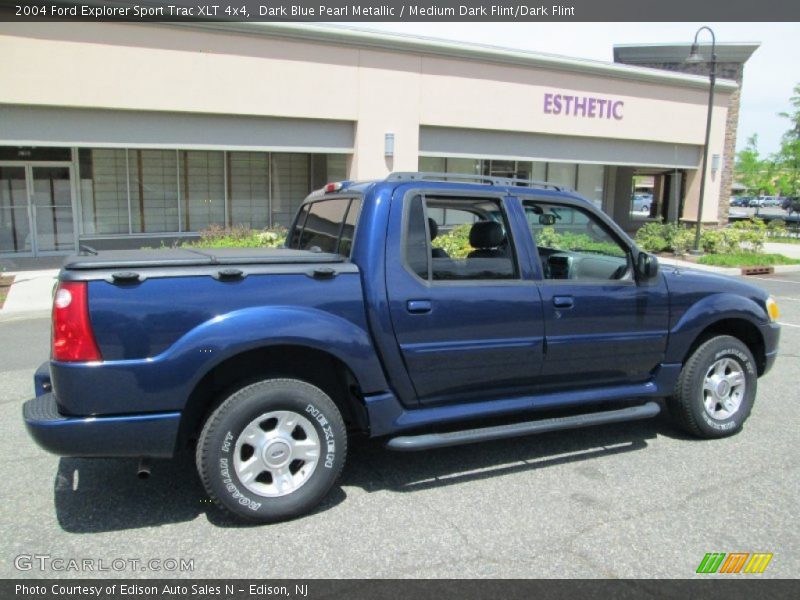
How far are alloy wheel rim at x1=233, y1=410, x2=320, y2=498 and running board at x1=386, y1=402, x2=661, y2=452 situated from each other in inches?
20.2

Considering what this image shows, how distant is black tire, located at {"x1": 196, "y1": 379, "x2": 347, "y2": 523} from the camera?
351 centimetres

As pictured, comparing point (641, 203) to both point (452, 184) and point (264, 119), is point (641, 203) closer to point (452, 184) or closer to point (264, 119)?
point (264, 119)

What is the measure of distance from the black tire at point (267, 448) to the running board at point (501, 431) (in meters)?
0.41

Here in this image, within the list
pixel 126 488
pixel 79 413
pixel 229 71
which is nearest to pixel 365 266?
pixel 79 413

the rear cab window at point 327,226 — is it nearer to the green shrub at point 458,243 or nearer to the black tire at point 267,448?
the green shrub at point 458,243

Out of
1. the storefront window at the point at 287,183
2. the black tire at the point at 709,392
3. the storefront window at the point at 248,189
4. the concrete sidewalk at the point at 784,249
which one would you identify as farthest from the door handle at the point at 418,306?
the concrete sidewalk at the point at 784,249

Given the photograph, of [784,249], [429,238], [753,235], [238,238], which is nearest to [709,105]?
[753,235]

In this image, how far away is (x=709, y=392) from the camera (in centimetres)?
503

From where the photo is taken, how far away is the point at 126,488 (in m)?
4.11

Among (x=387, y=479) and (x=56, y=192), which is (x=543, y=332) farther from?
(x=56, y=192)

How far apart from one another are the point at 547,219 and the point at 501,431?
157 cm

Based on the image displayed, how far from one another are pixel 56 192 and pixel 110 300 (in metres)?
15.1

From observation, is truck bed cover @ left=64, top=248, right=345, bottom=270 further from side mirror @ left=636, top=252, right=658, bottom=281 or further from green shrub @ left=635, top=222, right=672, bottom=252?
green shrub @ left=635, top=222, right=672, bottom=252
